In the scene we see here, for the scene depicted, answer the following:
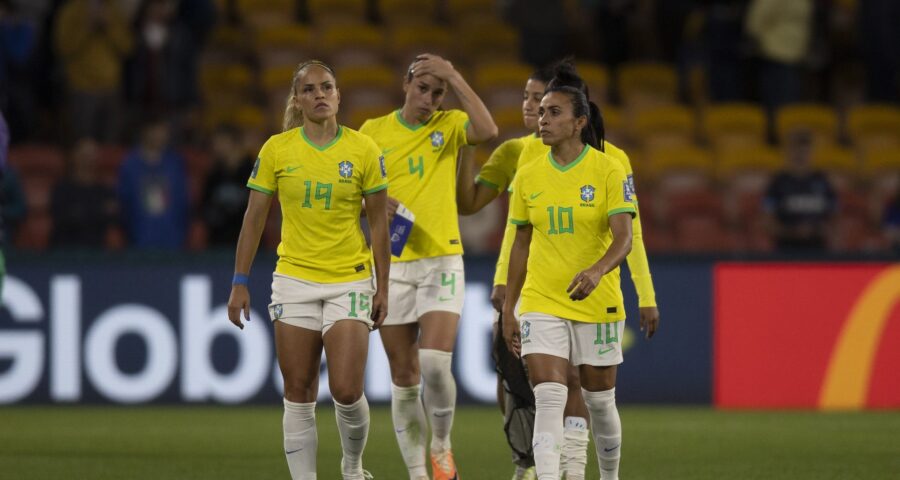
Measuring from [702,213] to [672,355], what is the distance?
261cm

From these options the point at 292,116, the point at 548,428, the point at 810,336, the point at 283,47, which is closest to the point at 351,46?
the point at 283,47

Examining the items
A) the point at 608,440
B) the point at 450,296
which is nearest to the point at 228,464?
the point at 450,296

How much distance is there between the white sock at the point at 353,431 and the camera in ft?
24.5

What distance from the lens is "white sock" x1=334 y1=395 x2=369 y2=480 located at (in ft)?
24.5

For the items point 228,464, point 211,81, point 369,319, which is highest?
point 211,81

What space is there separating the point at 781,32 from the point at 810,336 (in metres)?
4.95

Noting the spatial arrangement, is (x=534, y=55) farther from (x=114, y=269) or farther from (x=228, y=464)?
(x=228, y=464)

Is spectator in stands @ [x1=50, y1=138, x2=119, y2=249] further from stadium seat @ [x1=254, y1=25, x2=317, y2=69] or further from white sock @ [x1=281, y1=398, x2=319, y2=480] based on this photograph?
white sock @ [x1=281, y1=398, x2=319, y2=480]

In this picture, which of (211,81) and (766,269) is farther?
(211,81)

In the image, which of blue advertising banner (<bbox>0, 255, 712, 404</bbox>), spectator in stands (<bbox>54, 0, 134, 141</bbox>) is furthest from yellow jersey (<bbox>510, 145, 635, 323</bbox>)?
spectator in stands (<bbox>54, 0, 134, 141</bbox>)

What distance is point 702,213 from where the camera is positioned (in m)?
15.8

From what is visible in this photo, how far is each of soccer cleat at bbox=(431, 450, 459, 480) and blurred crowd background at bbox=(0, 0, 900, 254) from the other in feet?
19.1

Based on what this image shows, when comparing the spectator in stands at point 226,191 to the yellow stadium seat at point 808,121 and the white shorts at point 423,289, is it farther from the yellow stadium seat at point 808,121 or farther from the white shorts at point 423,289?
the yellow stadium seat at point 808,121

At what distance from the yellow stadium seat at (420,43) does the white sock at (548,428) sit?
36.2ft
